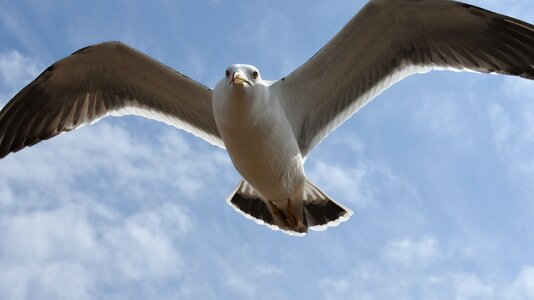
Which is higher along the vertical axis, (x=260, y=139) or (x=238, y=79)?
(x=238, y=79)

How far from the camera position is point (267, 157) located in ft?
28.0

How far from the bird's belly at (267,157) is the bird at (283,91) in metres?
0.01

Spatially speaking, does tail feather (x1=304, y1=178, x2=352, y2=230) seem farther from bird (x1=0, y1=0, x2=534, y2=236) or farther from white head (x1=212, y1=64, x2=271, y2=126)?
white head (x1=212, y1=64, x2=271, y2=126)

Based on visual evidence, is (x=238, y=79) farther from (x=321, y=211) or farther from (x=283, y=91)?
(x=321, y=211)

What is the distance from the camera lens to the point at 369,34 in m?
8.87

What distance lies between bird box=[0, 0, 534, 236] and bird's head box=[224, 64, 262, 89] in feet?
0.04

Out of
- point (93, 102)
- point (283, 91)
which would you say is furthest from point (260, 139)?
point (93, 102)

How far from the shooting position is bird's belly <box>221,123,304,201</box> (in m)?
8.41

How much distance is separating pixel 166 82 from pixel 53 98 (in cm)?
151

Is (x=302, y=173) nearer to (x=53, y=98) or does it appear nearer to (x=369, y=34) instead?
(x=369, y=34)

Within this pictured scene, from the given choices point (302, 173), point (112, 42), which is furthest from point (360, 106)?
point (112, 42)

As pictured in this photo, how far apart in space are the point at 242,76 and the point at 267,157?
3.28ft

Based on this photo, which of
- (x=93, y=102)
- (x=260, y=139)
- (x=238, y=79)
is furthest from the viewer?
(x=93, y=102)

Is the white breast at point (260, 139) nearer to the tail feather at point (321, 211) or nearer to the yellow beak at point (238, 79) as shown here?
the yellow beak at point (238, 79)
